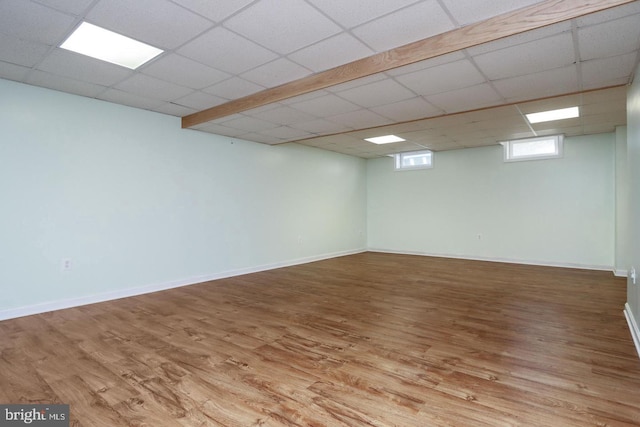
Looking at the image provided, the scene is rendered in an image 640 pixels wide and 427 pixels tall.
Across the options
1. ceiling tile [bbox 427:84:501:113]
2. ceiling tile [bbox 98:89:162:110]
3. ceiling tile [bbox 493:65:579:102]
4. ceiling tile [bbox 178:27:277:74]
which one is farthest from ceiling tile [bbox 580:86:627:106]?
ceiling tile [bbox 98:89:162:110]

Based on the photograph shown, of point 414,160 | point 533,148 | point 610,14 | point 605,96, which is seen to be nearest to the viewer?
point 610,14

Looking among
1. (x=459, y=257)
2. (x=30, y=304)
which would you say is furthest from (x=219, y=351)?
(x=459, y=257)

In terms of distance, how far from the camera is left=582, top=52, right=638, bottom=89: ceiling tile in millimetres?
2871

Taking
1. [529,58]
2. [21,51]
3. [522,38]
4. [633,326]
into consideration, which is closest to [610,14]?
[522,38]

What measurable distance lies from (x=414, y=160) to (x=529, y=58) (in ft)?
18.4

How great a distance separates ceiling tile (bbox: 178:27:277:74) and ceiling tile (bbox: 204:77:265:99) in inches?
12.2

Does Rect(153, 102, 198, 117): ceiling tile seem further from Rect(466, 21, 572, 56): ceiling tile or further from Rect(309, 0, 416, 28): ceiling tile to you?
Rect(466, 21, 572, 56): ceiling tile

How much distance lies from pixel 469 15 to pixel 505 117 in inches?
120

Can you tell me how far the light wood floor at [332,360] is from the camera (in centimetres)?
188

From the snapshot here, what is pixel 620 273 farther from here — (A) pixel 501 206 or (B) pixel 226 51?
(B) pixel 226 51

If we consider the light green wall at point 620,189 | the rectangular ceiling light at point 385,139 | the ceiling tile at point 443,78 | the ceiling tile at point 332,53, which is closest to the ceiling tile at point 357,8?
the ceiling tile at point 332,53

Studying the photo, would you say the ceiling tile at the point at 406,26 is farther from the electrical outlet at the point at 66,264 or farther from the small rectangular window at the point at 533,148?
the small rectangular window at the point at 533,148

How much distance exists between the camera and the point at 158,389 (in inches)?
83.0

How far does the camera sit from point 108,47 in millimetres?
2877
